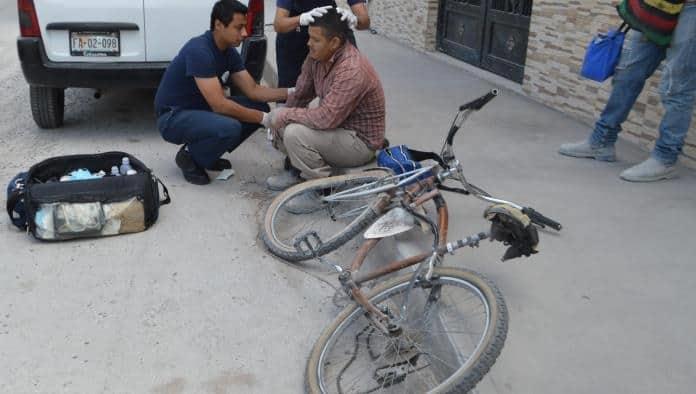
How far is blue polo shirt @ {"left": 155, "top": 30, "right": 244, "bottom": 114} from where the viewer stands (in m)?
4.57

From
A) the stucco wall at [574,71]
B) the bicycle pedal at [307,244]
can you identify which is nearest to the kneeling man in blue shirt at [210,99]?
the bicycle pedal at [307,244]

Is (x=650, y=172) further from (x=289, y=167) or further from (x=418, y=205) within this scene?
(x=289, y=167)

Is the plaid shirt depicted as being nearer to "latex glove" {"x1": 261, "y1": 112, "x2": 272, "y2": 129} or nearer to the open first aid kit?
"latex glove" {"x1": 261, "y1": 112, "x2": 272, "y2": 129}

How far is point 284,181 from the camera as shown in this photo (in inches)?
191

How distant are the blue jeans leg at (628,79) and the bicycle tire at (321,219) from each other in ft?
5.88

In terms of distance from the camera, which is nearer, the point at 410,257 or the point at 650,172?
the point at 410,257

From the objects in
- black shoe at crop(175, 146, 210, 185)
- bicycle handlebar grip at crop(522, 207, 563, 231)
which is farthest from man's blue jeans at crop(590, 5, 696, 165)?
black shoe at crop(175, 146, 210, 185)

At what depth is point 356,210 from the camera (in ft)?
12.9

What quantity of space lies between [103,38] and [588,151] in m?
3.80

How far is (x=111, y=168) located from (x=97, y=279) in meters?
1.04

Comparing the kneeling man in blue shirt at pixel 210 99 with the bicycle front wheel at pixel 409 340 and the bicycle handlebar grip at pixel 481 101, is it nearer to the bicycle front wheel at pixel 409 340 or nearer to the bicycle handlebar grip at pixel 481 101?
the bicycle handlebar grip at pixel 481 101

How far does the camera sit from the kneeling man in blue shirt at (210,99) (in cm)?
457

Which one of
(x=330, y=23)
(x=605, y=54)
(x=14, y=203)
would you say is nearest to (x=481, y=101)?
(x=330, y=23)

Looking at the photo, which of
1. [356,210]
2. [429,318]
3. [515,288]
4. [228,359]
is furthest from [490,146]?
[228,359]
